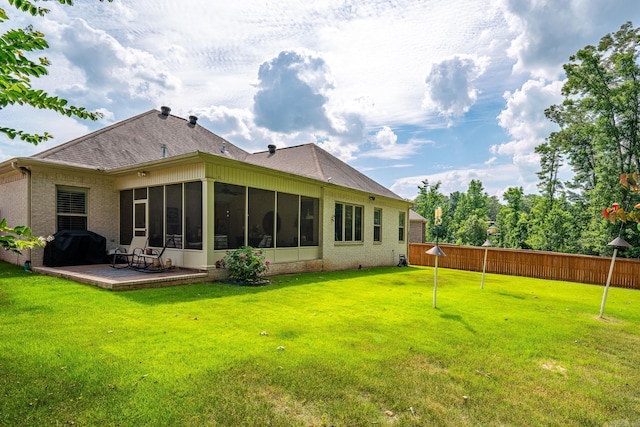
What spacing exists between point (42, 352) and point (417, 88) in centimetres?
1454

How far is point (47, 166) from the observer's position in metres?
9.55

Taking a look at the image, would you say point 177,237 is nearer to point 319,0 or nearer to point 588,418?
point 319,0

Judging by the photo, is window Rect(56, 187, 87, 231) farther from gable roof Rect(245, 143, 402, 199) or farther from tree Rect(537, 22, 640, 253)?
tree Rect(537, 22, 640, 253)

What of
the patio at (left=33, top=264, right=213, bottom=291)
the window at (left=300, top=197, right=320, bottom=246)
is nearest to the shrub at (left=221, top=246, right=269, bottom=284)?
the patio at (left=33, top=264, right=213, bottom=291)

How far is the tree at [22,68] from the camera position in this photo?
1482 millimetres

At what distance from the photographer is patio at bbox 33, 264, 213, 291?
7.24 metres

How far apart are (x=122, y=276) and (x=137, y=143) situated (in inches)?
273

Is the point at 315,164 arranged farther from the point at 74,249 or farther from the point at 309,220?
the point at 74,249

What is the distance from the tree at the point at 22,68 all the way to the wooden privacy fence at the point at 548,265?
1897cm

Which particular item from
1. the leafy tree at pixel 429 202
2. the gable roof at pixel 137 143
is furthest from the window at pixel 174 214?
the leafy tree at pixel 429 202

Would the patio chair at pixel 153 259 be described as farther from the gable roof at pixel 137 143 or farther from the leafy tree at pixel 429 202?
the leafy tree at pixel 429 202

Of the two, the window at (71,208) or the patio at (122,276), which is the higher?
the window at (71,208)

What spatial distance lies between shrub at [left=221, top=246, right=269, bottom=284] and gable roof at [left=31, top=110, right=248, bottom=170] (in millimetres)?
5556

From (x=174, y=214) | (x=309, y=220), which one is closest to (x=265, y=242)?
(x=309, y=220)
